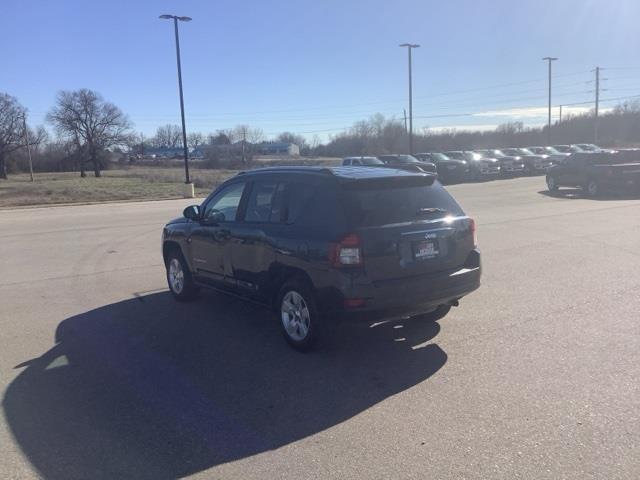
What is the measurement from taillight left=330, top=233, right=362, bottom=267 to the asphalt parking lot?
0.92 metres

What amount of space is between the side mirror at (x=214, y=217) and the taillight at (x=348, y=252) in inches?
82.7

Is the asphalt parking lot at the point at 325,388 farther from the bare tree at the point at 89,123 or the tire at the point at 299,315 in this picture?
the bare tree at the point at 89,123

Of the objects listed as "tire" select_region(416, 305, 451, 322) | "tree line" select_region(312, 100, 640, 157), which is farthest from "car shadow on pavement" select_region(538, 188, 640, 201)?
"tree line" select_region(312, 100, 640, 157)

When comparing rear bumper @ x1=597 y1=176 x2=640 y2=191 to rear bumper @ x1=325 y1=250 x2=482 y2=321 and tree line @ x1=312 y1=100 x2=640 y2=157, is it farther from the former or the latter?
tree line @ x1=312 y1=100 x2=640 y2=157

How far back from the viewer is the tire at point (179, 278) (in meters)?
7.43

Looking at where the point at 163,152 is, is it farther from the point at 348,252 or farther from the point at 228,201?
the point at 348,252

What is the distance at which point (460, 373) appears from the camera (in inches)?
191

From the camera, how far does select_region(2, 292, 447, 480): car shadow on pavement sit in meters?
3.74

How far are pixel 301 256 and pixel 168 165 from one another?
113064 mm

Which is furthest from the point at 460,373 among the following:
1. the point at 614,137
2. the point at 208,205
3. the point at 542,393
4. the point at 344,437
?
the point at 614,137

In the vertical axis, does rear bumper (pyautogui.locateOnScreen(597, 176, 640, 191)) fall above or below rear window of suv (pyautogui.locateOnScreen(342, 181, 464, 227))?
below

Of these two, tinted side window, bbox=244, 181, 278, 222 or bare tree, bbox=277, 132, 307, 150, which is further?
bare tree, bbox=277, 132, 307, 150

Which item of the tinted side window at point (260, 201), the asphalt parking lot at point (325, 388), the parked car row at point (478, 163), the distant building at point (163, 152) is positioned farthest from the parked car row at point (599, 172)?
the distant building at point (163, 152)

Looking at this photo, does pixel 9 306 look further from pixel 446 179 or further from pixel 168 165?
pixel 168 165
